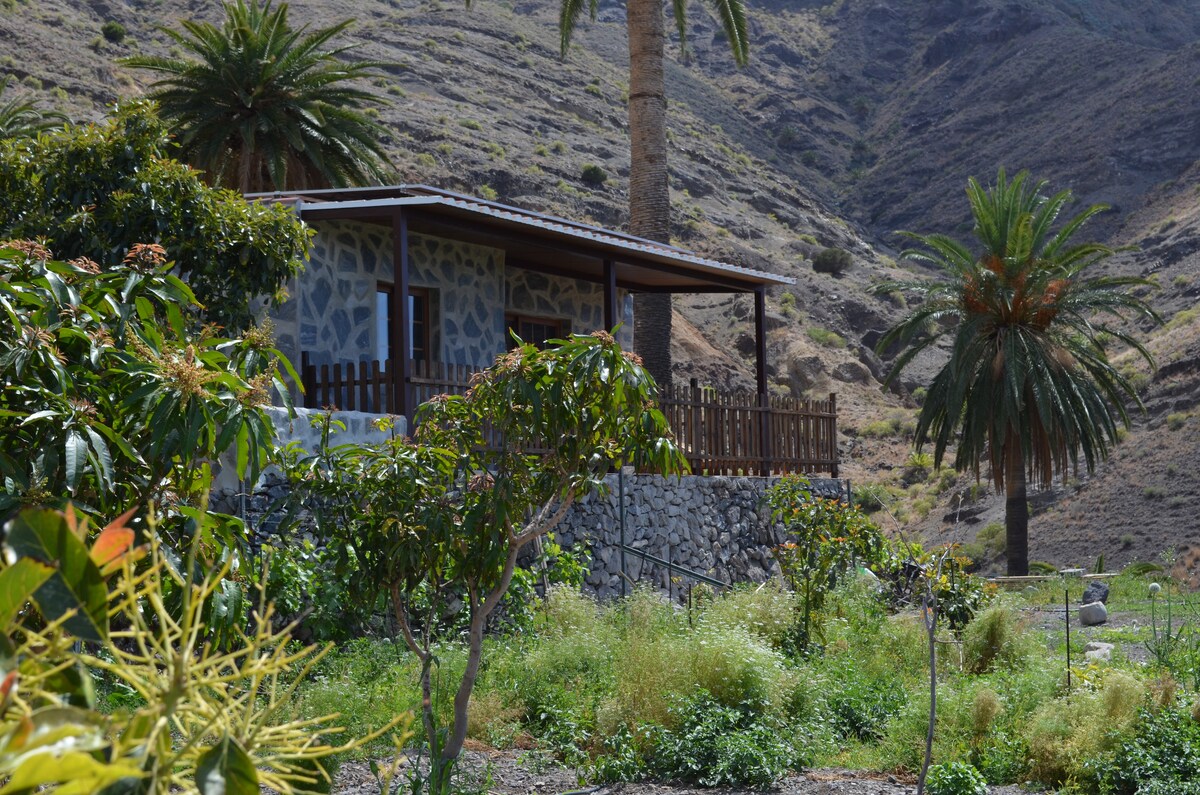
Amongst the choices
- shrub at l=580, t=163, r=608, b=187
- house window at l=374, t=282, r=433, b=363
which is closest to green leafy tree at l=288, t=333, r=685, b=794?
house window at l=374, t=282, r=433, b=363

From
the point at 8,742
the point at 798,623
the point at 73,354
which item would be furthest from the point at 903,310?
the point at 8,742

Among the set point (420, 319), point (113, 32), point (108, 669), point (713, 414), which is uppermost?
point (113, 32)

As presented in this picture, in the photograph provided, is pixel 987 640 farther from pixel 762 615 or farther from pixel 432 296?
pixel 432 296

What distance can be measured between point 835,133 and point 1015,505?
4625cm

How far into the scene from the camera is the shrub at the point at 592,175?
4744 centimetres

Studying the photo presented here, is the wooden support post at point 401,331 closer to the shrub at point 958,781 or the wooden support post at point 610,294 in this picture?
the wooden support post at point 610,294

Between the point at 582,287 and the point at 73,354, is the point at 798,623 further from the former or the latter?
the point at 582,287

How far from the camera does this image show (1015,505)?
26703mm

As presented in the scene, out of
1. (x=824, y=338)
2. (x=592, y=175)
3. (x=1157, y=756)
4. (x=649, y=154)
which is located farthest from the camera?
(x=592, y=175)

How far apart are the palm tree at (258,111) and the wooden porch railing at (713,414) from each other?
6.61m

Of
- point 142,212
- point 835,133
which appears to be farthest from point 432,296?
point 835,133

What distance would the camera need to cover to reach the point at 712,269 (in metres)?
18.8

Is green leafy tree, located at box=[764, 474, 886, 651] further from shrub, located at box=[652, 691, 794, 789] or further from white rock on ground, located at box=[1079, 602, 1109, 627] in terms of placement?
white rock on ground, located at box=[1079, 602, 1109, 627]

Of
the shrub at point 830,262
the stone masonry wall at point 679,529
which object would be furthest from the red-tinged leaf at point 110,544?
the shrub at point 830,262
